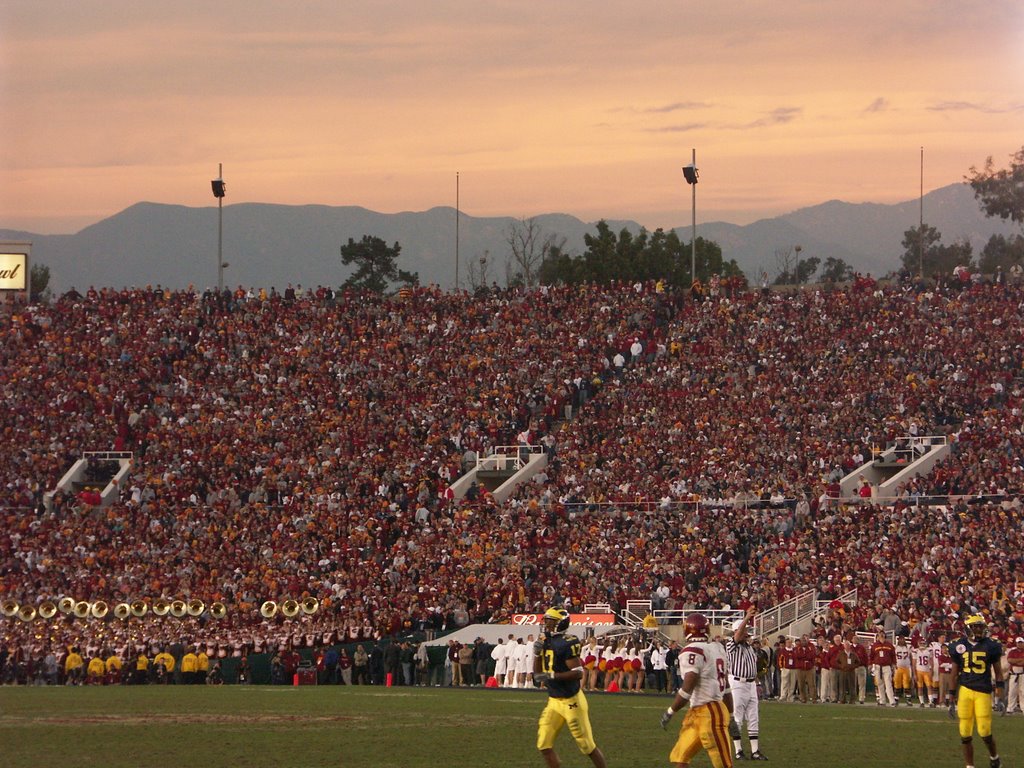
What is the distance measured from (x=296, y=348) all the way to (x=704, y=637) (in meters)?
40.9

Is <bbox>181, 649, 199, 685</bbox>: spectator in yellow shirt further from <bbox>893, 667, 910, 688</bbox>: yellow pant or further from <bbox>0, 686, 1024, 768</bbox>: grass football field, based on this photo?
<bbox>893, 667, 910, 688</bbox>: yellow pant

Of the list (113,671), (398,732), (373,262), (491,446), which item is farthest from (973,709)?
(373,262)

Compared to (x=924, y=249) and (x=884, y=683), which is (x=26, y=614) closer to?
(x=884, y=683)

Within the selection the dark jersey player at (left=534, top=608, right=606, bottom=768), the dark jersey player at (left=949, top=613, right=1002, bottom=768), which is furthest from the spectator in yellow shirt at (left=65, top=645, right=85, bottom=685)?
the dark jersey player at (left=949, top=613, right=1002, bottom=768)

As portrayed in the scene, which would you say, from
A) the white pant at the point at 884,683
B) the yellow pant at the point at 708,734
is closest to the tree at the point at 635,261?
the white pant at the point at 884,683

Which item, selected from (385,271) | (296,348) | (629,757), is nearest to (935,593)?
(629,757)

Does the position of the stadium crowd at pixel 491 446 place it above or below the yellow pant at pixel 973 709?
above

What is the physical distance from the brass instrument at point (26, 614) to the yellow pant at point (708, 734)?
105ft

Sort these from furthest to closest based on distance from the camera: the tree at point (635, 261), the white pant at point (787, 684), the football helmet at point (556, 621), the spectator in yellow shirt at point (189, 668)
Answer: the tree at point (635, 261) < the spectator in yellow shirt at point (189, 668) < the white pant at point (787, 684) < the football helmet at point (556, 621)

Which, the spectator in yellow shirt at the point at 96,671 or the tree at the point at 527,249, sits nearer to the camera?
the spectator in yellow shirt at the point at 96,671

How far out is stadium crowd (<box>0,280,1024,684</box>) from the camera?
4034 centimetres

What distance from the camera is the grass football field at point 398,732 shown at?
19.3m

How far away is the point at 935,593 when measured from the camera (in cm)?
3447

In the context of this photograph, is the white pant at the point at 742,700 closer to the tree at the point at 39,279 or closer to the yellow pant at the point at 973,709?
the yellow pant at the point at 973,709
